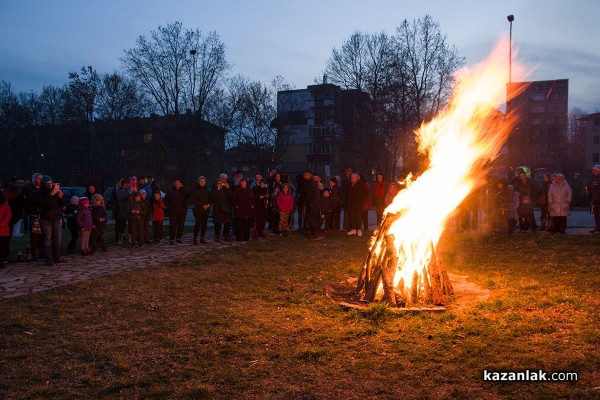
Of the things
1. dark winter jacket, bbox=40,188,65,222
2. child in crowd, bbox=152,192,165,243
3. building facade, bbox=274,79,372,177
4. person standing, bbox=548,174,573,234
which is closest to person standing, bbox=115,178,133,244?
child in crowd, bbox=152,192,165,243

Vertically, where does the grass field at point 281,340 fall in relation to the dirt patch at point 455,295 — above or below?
below

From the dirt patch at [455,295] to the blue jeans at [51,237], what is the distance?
635 cm

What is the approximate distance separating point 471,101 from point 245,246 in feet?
22.8

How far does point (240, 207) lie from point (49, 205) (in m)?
5.40

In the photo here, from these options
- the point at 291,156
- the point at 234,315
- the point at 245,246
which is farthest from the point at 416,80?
the point at 291,156

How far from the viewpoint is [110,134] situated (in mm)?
51594

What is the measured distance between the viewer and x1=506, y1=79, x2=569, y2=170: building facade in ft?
174

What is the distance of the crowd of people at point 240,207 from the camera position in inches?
463

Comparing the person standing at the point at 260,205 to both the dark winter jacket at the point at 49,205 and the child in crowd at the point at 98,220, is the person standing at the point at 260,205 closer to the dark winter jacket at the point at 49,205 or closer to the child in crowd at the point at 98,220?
the child in crowd at the point at 98,220

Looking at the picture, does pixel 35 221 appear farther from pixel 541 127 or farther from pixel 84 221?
pixel 541 127

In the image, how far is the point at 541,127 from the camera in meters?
69.0

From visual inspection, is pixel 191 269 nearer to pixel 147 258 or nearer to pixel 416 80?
pixel 147 258

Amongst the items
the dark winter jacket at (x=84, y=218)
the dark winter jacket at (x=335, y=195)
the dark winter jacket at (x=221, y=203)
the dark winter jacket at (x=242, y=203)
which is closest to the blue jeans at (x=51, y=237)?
the dark winter jacket at (x=84, y=218)

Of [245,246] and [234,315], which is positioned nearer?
[234,315]
